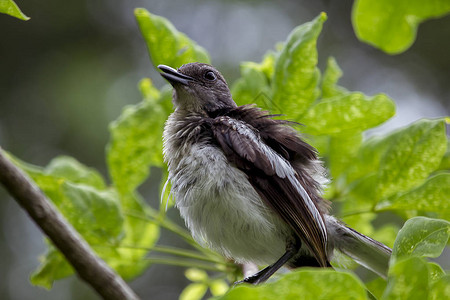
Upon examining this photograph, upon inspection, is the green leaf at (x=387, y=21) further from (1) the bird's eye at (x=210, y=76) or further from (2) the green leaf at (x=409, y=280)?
(1) the bird's eye at (x=210, y=76)

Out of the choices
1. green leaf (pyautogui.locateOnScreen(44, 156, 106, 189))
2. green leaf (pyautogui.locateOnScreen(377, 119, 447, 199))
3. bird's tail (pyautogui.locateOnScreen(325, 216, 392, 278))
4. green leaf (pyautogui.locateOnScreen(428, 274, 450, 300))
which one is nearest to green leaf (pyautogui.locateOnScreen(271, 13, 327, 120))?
green leaf (pyautogui.locateOnScreen(377, 119, 447, 199))

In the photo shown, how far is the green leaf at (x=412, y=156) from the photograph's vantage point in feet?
7.57

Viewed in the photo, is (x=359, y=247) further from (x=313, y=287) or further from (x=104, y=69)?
(x=104, y=69)

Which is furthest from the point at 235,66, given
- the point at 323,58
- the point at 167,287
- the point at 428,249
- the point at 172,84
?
the point at 428,249

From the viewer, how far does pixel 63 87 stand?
7348 mm

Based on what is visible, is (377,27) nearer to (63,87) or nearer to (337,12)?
(63,87)

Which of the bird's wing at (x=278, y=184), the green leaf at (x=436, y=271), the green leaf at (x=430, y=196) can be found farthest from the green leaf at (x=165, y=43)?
the green leaf at (x=436, y=271)

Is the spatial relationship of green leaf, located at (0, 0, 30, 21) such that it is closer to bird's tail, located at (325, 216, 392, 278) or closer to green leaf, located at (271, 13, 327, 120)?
green leaf, located at (271, 13, 327, 120)

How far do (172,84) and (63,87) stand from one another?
4.67m

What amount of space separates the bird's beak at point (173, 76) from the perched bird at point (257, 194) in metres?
0.02

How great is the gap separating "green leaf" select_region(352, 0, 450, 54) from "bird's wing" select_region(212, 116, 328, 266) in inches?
52.6

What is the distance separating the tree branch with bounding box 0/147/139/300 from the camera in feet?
7.65

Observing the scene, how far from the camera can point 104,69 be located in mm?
7812

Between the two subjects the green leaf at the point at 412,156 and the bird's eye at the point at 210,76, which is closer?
the green leaf at the point at 412,156
